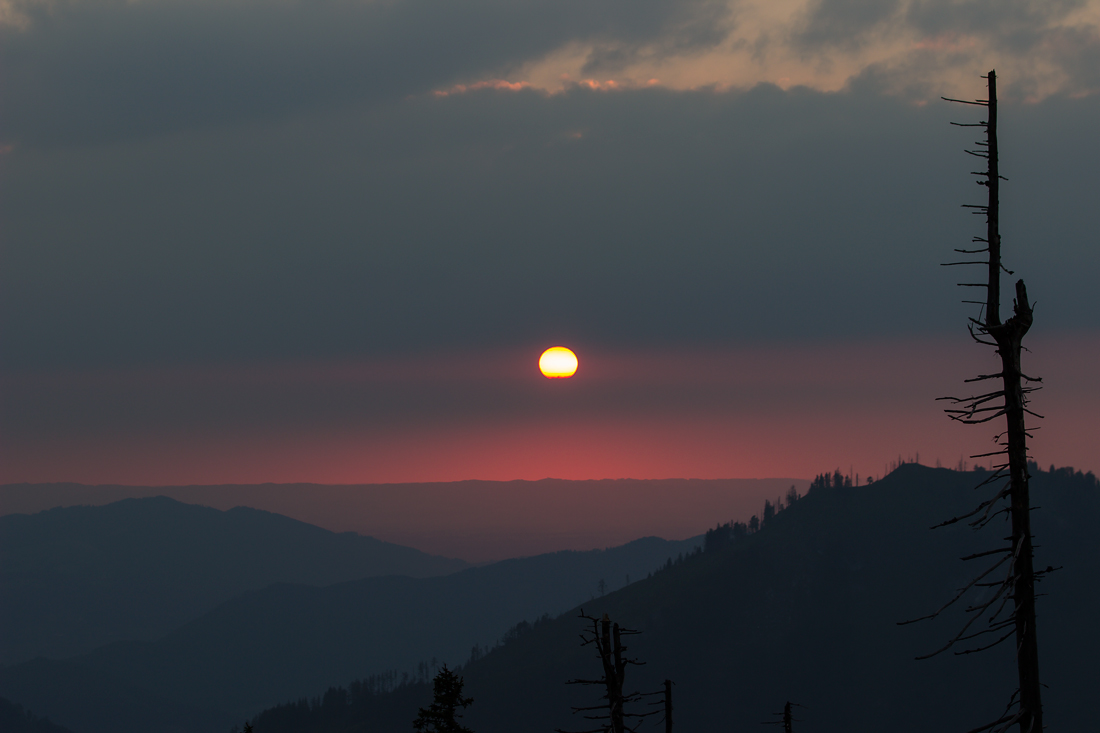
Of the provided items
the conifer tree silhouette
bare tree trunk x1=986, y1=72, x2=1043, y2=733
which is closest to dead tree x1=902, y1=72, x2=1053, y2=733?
bare tree trunk x1=986, y1=72, x2=1043, y2=733

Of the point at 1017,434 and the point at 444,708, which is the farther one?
the point at 444,708

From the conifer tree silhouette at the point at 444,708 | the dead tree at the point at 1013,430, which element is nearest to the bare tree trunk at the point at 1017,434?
the dead tree at the point at 1013,430

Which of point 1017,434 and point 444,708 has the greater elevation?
point 1017,434

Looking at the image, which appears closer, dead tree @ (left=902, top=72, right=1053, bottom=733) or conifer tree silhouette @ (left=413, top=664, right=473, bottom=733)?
dead tree @ (left=902, top=72, right=1053, bottom=733)

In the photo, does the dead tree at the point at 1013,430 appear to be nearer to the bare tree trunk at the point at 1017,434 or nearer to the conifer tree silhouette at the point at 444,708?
the bare tree trunk at the point at 1017,434

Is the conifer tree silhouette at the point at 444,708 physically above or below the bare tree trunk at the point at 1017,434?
below

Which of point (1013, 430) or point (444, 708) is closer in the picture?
point (1013, 430)

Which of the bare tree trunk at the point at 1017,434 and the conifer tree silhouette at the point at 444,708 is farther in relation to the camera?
the conifer tree silhouette at the point at 444,708

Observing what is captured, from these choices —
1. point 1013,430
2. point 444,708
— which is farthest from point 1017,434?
point 444,708

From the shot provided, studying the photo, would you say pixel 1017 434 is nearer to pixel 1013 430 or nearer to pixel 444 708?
pixel 1013 430

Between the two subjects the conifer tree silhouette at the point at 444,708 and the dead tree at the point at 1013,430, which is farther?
the conifer tree silhouette at the point at 444,708

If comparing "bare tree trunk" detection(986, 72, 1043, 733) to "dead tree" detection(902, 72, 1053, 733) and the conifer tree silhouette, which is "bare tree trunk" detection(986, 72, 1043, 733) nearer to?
"dead tree" detection(902, 72, 1053, 733)

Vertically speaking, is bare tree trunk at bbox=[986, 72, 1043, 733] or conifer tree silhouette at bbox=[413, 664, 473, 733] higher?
bare tree trunk at bbox=[986, 72, 1043, 733]

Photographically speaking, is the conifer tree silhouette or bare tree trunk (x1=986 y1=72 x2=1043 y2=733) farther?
the conifer tree silhouette
